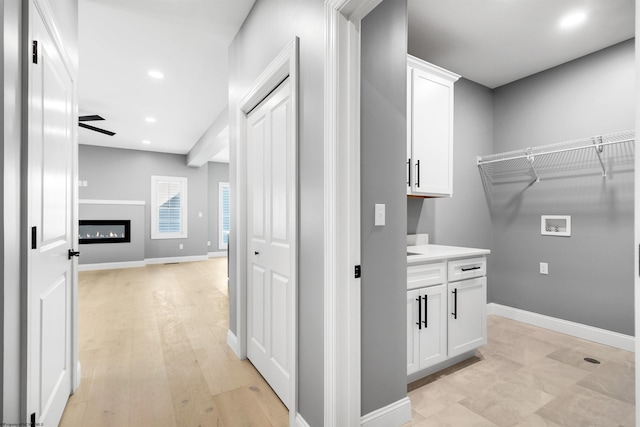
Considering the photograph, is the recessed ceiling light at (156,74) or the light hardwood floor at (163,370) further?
the recessed ceiling light at (156,74)

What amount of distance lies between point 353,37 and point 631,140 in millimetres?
2750

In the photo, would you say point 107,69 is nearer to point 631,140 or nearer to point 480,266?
point 480,266

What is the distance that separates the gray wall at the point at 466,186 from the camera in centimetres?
330

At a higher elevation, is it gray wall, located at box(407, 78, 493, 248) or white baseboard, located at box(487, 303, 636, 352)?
gray wall, located at box(407, 78, 493, 248)

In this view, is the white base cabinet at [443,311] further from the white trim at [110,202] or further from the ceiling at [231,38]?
the white trim at [110,202]

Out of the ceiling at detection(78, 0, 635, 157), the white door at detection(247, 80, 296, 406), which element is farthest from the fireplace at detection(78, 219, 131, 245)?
the white door at detection(247, 80, 296, 406)

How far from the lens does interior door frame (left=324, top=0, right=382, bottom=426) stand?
1.40 meters

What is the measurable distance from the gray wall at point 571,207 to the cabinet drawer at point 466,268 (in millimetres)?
1298

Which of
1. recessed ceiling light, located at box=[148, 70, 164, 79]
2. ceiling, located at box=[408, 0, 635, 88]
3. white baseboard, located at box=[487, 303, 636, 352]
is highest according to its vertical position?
recessed ceiling light, located at box=[148, 70, 164, 79]

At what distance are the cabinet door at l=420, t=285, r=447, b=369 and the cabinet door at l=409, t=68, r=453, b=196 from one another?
80 centimetres

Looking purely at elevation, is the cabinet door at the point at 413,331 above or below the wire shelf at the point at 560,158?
below

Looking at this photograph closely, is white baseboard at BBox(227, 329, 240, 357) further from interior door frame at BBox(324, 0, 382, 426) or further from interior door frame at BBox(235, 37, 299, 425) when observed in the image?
interior door frame at BBox(324, 0, 382, 426)

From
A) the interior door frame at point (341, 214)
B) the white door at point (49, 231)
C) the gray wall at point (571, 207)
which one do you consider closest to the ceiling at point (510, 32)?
the gray wall at point (571, 207)

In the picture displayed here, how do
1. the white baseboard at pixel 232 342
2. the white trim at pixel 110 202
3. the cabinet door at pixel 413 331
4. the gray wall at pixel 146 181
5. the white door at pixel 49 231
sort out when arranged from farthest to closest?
the gray wall at pixel 146 181
the white trim at pixel 110 202
the white baseboard at pixel 232 342
the cabinet door at pixel 413 331
the white door at pixel 49 231
